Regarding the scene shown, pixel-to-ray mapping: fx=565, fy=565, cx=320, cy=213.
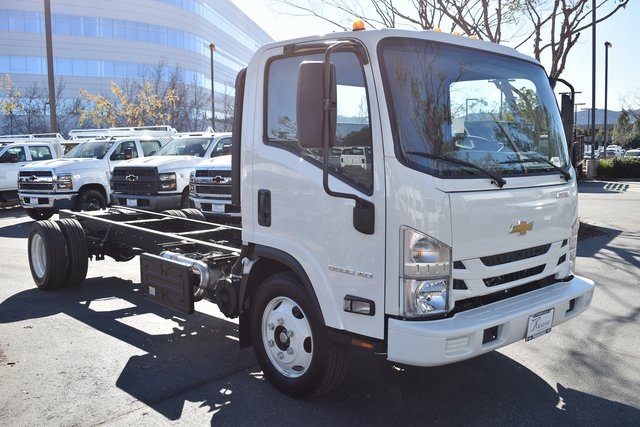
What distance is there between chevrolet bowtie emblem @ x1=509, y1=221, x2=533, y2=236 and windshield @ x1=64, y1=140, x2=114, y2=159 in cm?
1330

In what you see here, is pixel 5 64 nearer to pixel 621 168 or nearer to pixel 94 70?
pixel 94 70

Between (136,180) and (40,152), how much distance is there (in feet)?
21.9

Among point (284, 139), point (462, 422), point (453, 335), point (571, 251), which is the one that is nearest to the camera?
point (453, 335)

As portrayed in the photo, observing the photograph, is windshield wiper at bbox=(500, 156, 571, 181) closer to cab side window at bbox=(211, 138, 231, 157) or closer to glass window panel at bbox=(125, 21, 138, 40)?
cab side window at bbox=(211, 138, 231, 157)

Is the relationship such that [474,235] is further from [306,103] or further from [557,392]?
[557,392]

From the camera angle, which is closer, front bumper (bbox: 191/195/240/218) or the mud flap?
the mud flap

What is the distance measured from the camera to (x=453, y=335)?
129 inches

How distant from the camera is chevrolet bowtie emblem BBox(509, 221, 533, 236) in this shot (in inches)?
148

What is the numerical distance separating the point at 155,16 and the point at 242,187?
63512 mm

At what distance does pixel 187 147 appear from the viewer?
13805mm

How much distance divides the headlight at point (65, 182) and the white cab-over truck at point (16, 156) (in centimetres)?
406

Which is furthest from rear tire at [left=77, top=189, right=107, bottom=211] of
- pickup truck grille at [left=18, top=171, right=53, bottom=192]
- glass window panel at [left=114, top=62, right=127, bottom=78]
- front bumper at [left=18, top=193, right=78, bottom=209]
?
glass window panel at [left=114, top=62, right=127, bottom=78]

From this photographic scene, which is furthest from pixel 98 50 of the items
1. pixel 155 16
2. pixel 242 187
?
pixel 242 187

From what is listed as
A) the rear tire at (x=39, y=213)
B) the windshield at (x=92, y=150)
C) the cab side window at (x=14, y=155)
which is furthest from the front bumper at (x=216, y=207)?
the cab side window at (x=14, y=155)
